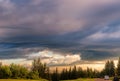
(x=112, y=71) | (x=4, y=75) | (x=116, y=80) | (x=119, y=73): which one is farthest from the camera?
(x=112, y=71)

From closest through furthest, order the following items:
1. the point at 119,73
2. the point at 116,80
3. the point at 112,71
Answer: the point at 116,80 < the point at 119,73 < the point at 112,71

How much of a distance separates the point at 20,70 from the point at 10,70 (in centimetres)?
606

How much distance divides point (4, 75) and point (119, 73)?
228 feet

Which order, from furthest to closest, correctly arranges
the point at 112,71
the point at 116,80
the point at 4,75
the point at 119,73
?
1. the point at 112,71
2. the point at 4,75
3. the point at 119,73
4. the point at 116,80

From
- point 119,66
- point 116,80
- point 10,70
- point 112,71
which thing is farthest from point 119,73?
point 116,80

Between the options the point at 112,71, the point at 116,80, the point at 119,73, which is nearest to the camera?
the point at 116,80

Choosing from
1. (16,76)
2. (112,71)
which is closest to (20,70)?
(16,76)

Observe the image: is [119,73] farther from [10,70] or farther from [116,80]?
[116,80]

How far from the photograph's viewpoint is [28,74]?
7318 inches

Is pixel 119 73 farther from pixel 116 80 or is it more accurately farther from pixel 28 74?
pixel 116 80

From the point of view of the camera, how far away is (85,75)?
19975 cm

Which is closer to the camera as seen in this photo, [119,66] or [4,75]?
[119,66]

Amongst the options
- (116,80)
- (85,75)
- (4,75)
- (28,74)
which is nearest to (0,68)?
(4,75)

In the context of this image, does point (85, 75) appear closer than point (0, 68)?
No
